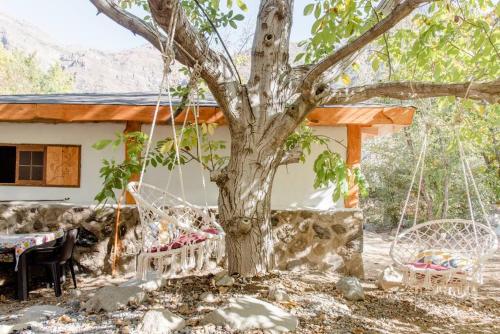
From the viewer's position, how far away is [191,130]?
3.92 meters

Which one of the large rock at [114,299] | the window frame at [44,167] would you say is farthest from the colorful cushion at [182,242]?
the window frame at [44,167]

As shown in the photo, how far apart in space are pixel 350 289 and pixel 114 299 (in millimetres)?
1854

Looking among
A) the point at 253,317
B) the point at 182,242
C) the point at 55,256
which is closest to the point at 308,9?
the point at 182,242

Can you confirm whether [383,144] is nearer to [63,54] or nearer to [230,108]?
[230,108]

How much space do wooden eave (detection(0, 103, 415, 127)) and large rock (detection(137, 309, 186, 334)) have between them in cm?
296

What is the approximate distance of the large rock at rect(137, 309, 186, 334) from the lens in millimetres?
2496

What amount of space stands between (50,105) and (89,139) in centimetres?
72

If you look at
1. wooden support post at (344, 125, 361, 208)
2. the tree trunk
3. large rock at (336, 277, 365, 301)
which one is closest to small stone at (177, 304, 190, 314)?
the tree trunk

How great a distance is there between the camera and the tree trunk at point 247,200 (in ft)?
11.0

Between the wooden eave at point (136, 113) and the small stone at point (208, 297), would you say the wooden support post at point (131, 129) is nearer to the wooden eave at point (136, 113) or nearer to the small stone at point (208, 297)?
the wooden eave at point (136, 113)

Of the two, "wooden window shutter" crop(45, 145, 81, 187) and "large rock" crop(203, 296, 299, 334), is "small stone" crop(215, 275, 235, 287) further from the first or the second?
"wooden window shutter" crop(45, 145, 81, 187)

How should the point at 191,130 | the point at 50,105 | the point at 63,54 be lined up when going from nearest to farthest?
1. the point at 191,130
2. the point at 50,105
3. the point at 63,54

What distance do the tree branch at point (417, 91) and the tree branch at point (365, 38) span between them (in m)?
0.20

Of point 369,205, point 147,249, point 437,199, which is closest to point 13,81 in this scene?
point 369,205
